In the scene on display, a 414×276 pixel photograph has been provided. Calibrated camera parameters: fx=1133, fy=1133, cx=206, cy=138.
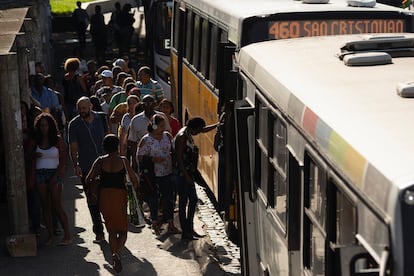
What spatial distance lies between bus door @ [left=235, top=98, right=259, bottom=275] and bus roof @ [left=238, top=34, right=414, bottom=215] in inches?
12.6

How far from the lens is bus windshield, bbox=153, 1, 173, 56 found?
80.3ft

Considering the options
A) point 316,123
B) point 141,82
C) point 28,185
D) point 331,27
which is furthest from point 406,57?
point 141,82

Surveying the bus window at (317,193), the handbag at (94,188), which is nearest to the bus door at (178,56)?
the handbag at (94,188)

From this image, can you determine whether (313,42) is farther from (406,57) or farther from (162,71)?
(162,71)

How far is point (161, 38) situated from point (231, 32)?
12.8 meters

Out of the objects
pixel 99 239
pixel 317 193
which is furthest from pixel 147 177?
pixel 317 193

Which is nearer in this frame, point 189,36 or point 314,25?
point 314,25

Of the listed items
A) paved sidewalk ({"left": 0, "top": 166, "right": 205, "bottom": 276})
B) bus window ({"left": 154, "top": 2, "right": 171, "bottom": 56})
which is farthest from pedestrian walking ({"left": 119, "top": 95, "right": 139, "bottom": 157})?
bus window ({"left": 154, "top": 2, "right": 171, "bottom": 56})

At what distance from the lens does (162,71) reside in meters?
24.7

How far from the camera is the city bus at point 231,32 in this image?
11312 mm

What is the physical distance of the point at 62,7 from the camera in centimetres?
4959

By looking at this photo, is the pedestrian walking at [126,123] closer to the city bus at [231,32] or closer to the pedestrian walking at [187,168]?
the city bus at [231,32]

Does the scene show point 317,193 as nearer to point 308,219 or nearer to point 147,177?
point 308,219

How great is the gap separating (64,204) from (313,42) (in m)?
6.96
